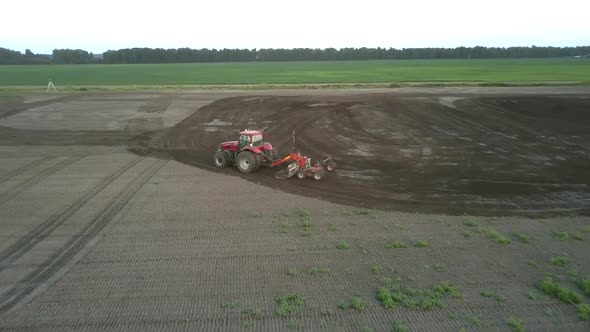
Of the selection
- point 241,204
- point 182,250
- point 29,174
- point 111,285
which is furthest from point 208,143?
point 111,285

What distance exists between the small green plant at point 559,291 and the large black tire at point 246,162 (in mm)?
11567

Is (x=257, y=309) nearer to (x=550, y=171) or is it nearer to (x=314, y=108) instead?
(x=550, y=171)

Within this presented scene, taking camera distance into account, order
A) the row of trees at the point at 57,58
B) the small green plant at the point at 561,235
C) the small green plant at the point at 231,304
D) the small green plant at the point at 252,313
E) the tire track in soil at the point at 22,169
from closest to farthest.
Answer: the small green plant at the point at 252,313 → the small green plant at the point at 231,304 → the small green plant at the point at 561,235 → the tire track in soil at the point at 22,169 → the row of trees at the point at 57,58

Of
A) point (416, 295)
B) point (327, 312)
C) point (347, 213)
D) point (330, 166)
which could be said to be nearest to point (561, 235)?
point (416, 295)

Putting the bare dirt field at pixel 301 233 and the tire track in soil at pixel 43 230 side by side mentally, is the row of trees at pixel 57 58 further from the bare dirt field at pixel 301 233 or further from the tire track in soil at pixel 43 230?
the tire track in soil at pixel 43 230

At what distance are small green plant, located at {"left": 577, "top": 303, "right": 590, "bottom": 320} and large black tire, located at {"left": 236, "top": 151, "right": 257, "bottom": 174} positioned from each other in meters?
12.5

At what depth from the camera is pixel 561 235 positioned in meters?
12.2

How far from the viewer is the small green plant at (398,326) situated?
802 centimetres

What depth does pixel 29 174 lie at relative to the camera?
18.4m

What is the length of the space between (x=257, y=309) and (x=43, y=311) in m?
4.25

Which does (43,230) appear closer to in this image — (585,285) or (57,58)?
(585,285)

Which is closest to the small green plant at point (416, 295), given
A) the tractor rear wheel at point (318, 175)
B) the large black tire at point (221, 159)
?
the tractor rear wheel at point (318, 175)

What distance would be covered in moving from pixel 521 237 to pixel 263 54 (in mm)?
161637

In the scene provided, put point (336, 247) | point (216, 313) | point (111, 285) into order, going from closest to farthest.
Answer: point (216, 313), point (111, 285), point (336, 247)
